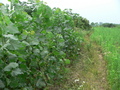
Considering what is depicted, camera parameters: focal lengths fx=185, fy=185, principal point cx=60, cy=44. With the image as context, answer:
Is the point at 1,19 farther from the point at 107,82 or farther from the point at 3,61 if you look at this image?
the point at 107,82

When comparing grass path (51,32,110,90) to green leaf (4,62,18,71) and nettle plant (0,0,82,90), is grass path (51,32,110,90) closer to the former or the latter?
nettle plant (0,0,82,90)

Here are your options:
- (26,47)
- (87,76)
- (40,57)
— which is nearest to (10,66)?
(26,47)

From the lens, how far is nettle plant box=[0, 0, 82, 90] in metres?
1.56

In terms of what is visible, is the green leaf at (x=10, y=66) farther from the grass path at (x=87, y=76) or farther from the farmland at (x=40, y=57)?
the grass path at (x=87, y=76)

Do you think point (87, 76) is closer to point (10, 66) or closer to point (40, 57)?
point (40, 57)

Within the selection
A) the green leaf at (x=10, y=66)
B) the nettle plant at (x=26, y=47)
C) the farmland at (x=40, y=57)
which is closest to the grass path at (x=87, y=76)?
the farmland at (x=40, y=57)

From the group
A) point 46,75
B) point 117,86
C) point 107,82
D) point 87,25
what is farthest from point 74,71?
point 87,25

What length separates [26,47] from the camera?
2.24 metres

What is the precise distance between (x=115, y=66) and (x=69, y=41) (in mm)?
1520

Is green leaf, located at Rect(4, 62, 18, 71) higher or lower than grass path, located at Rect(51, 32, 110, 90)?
higher

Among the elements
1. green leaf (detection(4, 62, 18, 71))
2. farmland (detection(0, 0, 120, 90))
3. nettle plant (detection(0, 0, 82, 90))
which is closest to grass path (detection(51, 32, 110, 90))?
farmland (detection(0, 0, 120, 90))

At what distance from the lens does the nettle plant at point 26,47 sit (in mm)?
1557

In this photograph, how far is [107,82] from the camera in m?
3.98

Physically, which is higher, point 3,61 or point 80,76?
point 3,61
